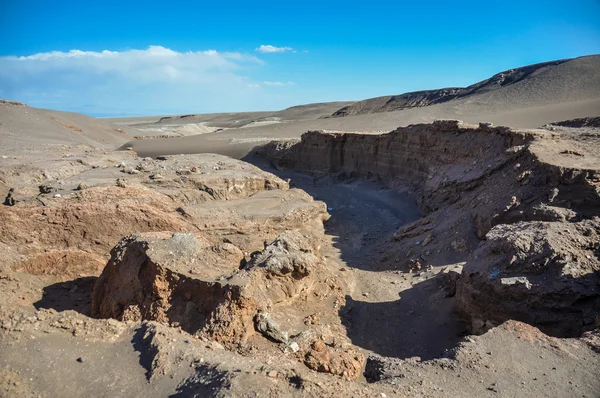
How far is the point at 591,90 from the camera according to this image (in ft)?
103

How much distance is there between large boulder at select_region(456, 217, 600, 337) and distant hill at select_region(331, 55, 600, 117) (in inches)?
1210

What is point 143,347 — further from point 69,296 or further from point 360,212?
point 360,212

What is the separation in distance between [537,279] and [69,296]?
6.80 m

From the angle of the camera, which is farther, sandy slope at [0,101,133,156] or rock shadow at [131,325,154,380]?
sandy slope at [0,101,133,156]

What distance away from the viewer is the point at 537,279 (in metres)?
5.03

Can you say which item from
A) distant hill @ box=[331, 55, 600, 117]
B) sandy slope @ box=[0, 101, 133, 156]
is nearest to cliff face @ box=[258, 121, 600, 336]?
sandy slope @ box=[0, 101, 133, 156]

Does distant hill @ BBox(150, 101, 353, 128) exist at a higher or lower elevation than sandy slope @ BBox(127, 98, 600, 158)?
higher

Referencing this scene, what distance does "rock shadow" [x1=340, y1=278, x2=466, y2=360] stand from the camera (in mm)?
5773

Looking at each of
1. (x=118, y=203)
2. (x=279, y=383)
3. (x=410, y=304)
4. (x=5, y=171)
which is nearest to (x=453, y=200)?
(x=410, y=304)

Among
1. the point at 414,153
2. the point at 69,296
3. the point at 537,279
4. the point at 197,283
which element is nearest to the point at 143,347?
the point at 197,283

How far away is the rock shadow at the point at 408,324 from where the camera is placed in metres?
5.77

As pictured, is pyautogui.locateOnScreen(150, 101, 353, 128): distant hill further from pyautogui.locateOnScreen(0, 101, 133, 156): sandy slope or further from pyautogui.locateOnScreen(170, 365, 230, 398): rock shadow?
pyautogui.locateOnScreen(170, 365, 230, 398): rock shadow

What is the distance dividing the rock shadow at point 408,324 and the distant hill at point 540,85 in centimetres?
3064

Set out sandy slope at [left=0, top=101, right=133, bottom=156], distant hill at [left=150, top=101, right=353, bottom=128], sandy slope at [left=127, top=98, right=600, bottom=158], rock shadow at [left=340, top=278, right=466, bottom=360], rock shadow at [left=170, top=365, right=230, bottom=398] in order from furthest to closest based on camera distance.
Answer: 1. distant hill at [left=150, top=101, right=353, bottom=128]
2. sandy slope at [left=127, top=98, right=600, bottom=158]
3. sandy slope at [left=0, top=101, right=133, bottom=156]
4. rock shadow at [left=340, top=278, right=466, bottom=360]
5. rock shadow at [left=170, top=365, right=230, bottom=398]
